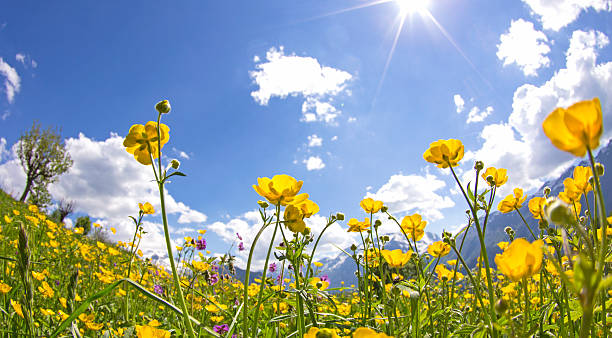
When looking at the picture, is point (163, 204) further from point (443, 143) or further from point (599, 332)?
point (599, 332)

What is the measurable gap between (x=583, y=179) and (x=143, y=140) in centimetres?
207

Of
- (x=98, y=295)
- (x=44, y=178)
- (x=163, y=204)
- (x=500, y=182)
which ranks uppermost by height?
(x=44, y=178)

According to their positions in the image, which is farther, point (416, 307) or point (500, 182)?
point (500, 182)

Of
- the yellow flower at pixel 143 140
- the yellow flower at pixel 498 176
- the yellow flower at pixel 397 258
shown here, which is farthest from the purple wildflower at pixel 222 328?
the yellow flower at pixel 498 176

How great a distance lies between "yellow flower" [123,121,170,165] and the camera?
1158mm

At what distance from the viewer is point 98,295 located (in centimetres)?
92

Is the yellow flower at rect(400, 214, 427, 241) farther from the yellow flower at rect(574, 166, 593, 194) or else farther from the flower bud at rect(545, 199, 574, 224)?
the flower bud at rect(545, 199, 574, 224)

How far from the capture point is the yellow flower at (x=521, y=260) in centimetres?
80

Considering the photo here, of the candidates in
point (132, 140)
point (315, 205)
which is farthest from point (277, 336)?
point (132, 140)

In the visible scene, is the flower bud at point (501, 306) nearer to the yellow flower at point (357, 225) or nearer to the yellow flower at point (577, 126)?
the yellow flower at point (577, 126)

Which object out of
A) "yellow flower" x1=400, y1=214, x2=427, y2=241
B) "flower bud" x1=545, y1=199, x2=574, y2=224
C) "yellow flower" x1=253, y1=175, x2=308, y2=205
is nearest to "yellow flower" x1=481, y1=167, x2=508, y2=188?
"yellow flower" x1=400, y1=214, x2=427, y2=241

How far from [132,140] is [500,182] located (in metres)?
1.69

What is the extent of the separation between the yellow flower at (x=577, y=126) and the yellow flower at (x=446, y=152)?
2.15 feet

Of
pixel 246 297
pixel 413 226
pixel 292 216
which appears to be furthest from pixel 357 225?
pixel 246 297
